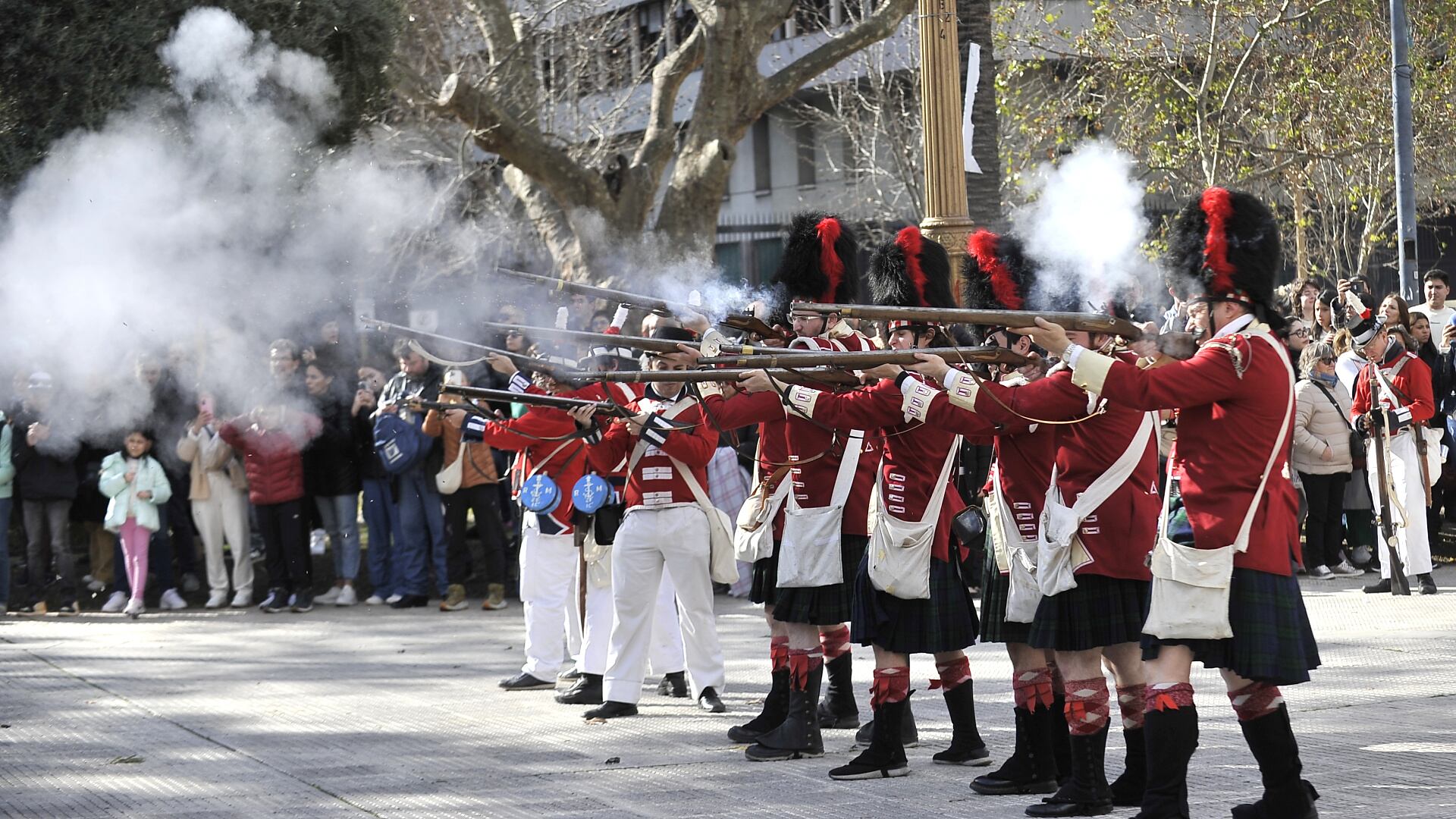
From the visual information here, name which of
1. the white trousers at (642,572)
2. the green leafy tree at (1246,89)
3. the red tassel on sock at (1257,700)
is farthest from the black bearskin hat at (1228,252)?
the green leafy tree at (1246,89)

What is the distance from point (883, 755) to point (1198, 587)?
1789mm

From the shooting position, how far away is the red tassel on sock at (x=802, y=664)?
7.36 metres

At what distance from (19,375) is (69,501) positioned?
1.05 metres

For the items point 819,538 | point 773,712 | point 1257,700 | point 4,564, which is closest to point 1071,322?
point 1257,700

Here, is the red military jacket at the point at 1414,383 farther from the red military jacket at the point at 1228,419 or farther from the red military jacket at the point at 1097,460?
the red military jacket at the point at 1228,419

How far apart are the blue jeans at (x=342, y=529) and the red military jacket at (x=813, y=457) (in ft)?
20.8

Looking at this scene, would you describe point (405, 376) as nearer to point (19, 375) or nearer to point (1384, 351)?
point (19, 375)

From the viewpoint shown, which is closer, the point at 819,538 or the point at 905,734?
the point at 819,538

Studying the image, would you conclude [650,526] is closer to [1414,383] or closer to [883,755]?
[883,755]

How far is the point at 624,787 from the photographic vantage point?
6.71 metres

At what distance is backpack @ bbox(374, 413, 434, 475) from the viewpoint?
492 inches

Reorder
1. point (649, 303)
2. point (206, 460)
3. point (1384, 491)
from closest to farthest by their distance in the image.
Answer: point (649, 303), point (1384, 491), point (206, 460)

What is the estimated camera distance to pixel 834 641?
7.68m

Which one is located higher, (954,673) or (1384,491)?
(1384,491)
